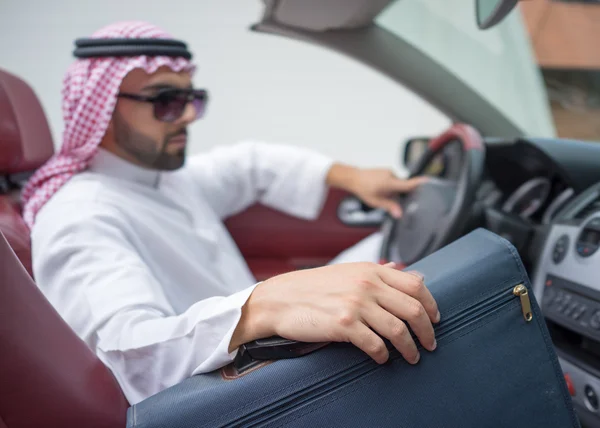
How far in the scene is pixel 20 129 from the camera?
1121 mm

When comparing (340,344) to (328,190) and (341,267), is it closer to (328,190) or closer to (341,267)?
(341,267)

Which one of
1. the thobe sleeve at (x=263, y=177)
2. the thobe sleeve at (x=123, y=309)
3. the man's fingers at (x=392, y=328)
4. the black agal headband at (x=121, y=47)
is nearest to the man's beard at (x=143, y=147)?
the black agal headband at (x=121, y=47)

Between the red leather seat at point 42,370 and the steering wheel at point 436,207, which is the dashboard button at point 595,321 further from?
the red leather seat at point 42,370

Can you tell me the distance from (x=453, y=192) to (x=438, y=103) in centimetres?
45

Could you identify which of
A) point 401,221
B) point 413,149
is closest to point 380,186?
point 401,221

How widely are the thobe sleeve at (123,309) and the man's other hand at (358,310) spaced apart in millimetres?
76

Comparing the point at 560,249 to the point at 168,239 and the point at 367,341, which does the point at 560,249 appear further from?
the point at 168,239

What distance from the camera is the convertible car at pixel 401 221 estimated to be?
568 mm

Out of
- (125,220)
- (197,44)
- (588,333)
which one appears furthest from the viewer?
(197,44)

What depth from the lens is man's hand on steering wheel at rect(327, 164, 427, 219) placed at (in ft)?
4.66

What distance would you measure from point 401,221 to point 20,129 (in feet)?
3.10

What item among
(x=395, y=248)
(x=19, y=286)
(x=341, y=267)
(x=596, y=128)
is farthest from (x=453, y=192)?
(x=596, y=128)

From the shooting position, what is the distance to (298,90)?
8.62 ft

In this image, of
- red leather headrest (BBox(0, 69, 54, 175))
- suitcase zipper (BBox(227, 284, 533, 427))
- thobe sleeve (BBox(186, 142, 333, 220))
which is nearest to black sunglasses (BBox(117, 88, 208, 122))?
red leather headrest (BBox(0, 69, 54, 175))
